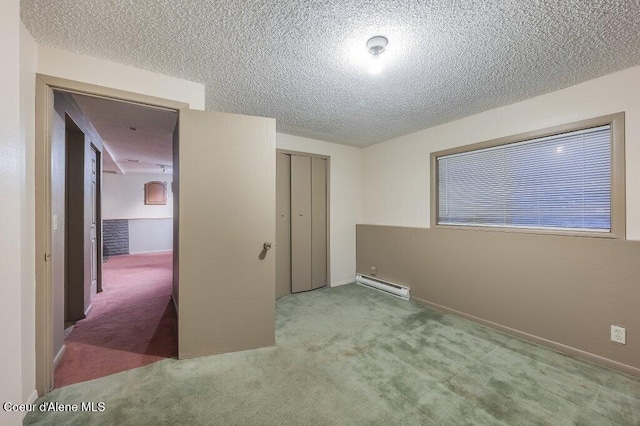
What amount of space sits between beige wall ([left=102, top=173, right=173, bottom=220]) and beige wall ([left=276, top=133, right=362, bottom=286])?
6.26 meters

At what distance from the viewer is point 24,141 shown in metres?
1.59

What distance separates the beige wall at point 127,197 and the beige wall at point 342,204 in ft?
20.5

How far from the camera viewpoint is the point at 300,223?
13.2 ft

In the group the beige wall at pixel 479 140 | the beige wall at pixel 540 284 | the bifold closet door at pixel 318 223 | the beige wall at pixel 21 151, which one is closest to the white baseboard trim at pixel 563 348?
the beige wall at pixel 540 284

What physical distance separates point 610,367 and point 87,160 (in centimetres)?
564

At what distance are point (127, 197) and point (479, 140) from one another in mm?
8746

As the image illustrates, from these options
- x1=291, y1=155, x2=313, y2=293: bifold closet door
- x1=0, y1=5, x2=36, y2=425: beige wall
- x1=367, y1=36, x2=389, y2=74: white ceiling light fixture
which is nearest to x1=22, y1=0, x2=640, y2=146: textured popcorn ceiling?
x1=367, y1=36, x2=389, y2=74: white ceiling light fixture

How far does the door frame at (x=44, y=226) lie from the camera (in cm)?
173

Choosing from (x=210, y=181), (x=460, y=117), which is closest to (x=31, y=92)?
(x=210, y=181)

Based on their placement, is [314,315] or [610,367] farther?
[314,315]

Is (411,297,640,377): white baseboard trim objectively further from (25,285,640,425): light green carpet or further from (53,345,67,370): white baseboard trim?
(53,345,67,370): white baseboard trim

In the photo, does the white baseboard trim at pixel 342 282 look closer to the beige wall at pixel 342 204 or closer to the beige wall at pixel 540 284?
the beige wall at pixel 342 204

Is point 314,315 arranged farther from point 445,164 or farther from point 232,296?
point 445,164

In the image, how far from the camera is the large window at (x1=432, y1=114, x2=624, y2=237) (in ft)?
7.00
